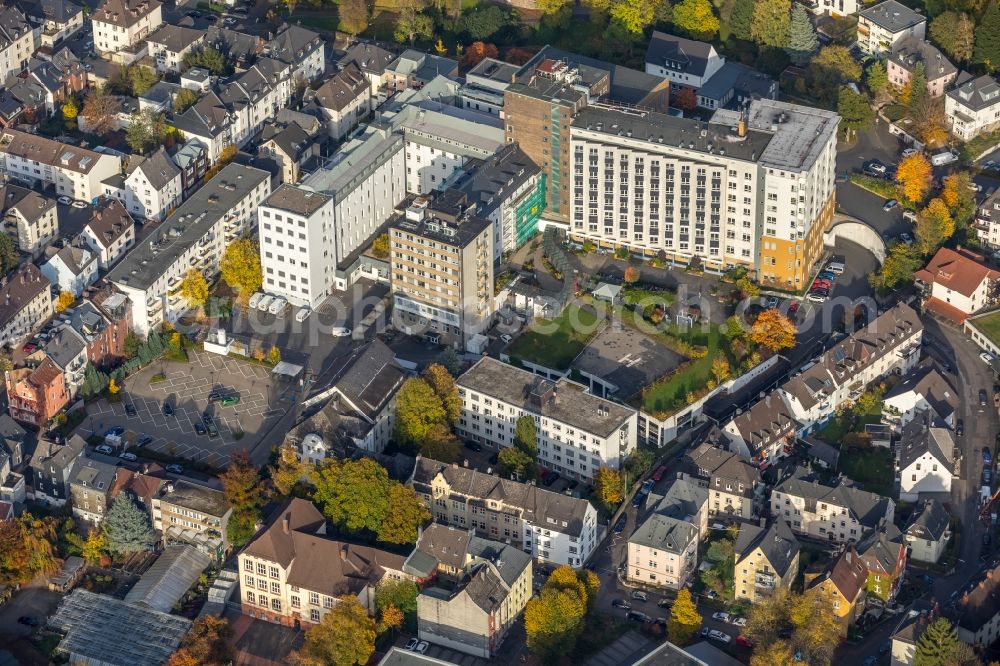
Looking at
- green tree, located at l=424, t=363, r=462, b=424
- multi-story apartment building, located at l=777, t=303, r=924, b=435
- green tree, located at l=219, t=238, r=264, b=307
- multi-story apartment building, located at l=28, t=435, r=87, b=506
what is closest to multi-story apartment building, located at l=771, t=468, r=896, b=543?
multi-story apartment building, located at l=777, t=303, r=924, b=435

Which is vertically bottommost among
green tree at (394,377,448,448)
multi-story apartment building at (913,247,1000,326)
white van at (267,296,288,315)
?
white van at (267,296,288,315)

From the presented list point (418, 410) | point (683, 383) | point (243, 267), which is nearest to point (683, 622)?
point (683, 383)

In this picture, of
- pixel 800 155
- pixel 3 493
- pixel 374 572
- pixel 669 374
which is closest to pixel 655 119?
pixel 800 155

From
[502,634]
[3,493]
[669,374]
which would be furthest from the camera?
[669,374]

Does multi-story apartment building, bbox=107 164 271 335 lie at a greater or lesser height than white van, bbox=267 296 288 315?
greater

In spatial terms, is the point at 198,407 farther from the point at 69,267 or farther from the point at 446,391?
the point at 446,391

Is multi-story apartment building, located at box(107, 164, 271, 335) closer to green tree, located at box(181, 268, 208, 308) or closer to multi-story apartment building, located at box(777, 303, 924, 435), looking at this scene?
green tree, located at box(181, 268, 208, 308)

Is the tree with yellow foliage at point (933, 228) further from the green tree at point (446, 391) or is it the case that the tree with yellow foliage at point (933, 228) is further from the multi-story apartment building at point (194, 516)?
the multi-story apartment building at point (194, 516)

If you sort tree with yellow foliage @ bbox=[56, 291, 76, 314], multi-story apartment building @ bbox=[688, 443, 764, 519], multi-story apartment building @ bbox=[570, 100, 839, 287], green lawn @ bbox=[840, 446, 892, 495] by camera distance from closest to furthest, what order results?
multi-story apartment building @ bbox=[688, 443, 764, 519]
green lawn @ bbox=[840, 446, 892, 495]
tree with yellow foliage @ bbox=[56, 291, 76, 314]
multi-story apartment building @ bbox=[570, 100, 839, 287]

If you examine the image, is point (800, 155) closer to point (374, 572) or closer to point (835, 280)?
point (835, 280)
